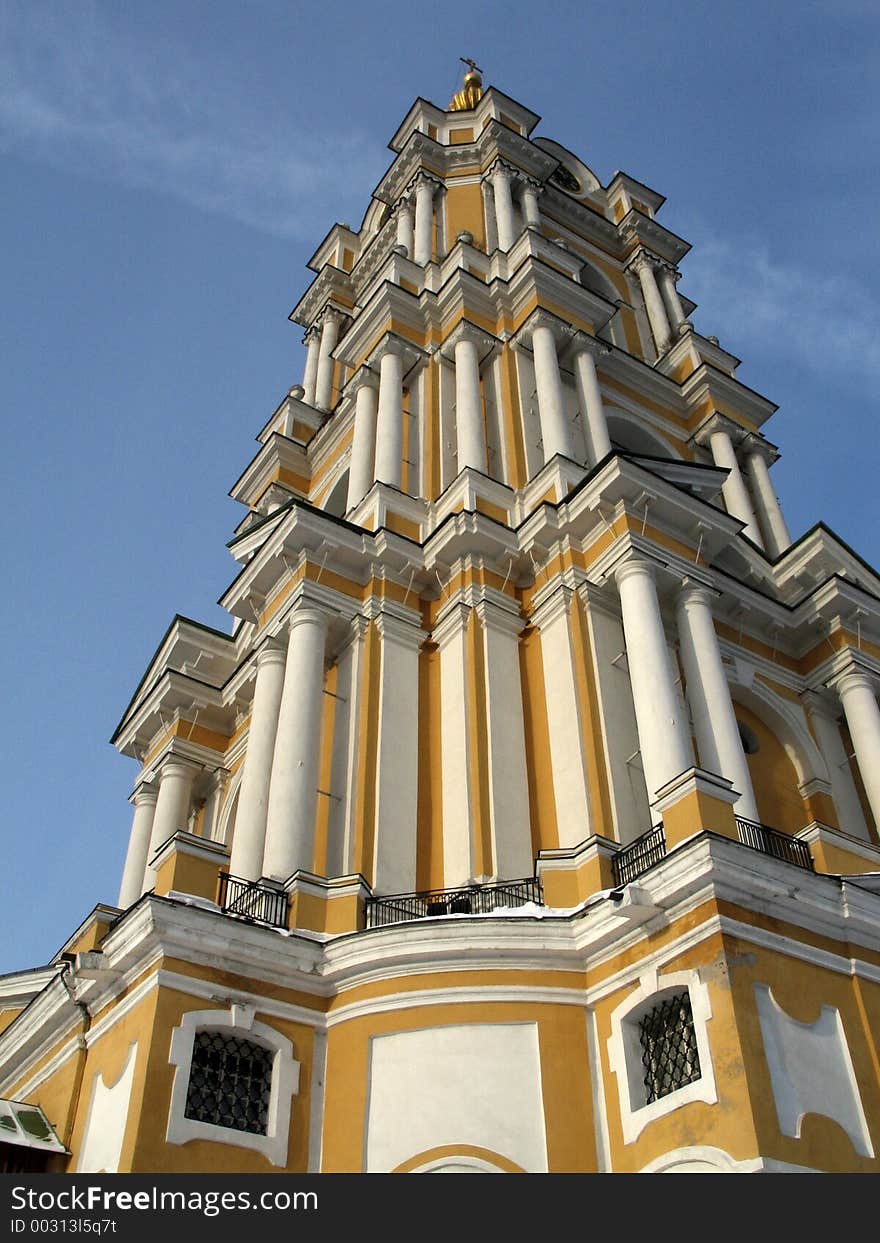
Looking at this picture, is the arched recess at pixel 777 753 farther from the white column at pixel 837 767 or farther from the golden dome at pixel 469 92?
the golden dome at pixel 469 92

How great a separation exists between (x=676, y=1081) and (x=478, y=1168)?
2540 millimetres

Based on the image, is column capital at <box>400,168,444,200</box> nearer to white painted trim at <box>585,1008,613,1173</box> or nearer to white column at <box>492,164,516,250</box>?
white column at <box>492,164,516,250</box>

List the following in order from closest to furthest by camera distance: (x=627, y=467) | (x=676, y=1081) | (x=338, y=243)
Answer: (x=676, y=1081) < (x=627, y=467) < (x=338, y=243)

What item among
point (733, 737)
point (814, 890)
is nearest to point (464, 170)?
point (733, 737)

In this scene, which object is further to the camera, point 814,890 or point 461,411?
point 461,411

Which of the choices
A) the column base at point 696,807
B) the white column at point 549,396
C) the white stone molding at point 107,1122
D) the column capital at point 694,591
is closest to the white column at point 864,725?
the column capital at point 694,591

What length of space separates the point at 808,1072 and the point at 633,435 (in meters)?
21.3

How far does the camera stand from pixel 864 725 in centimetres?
2472

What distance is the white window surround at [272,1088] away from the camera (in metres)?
14.6

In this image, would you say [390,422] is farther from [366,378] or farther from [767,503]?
[767,503]

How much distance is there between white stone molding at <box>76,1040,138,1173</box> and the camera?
1461 cm

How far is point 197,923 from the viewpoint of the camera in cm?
1598

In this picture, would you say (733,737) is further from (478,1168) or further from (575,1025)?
(478,1168)

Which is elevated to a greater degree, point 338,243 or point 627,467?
point 338,243
